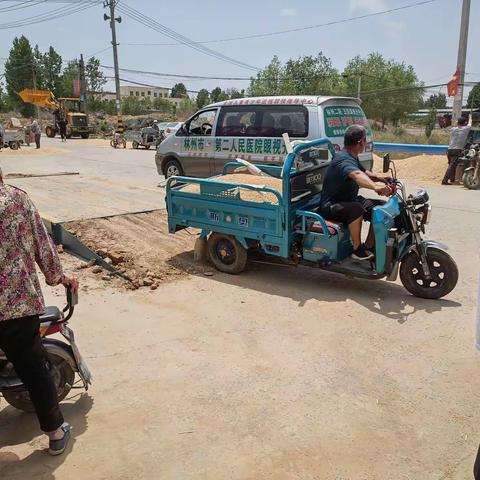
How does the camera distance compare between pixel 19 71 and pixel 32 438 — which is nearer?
pixel 32 438

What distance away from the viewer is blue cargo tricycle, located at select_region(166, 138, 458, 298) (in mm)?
4855

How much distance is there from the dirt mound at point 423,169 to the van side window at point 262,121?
6.93 meters

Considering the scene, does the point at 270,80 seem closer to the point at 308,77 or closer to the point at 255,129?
the point at 308,77

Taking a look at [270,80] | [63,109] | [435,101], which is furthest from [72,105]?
[435,101]

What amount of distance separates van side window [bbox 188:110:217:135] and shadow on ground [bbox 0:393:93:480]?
7.99 meters

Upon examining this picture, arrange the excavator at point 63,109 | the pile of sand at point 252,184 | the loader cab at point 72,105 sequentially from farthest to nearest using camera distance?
1. the loader cab at point 72,105
2. the excavator at point 63,109
3. the pile of sand at point 252,184

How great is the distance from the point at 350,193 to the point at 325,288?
1.08m

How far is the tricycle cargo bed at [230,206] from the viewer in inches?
208

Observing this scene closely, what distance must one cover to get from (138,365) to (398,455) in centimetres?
196

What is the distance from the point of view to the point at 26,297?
2457 mm

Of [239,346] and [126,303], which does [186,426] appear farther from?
[126,303]

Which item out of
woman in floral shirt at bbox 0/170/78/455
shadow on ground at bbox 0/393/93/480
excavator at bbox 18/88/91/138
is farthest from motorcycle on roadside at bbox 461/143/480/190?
excavator at bbox 18/88/91/138

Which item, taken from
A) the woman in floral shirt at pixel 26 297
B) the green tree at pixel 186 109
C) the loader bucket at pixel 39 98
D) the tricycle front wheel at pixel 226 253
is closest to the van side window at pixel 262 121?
the tricycle front wheel at pixel 226 253

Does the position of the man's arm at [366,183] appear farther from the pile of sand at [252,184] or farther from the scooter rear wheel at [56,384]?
the scooter rear wheel at [56,384]
